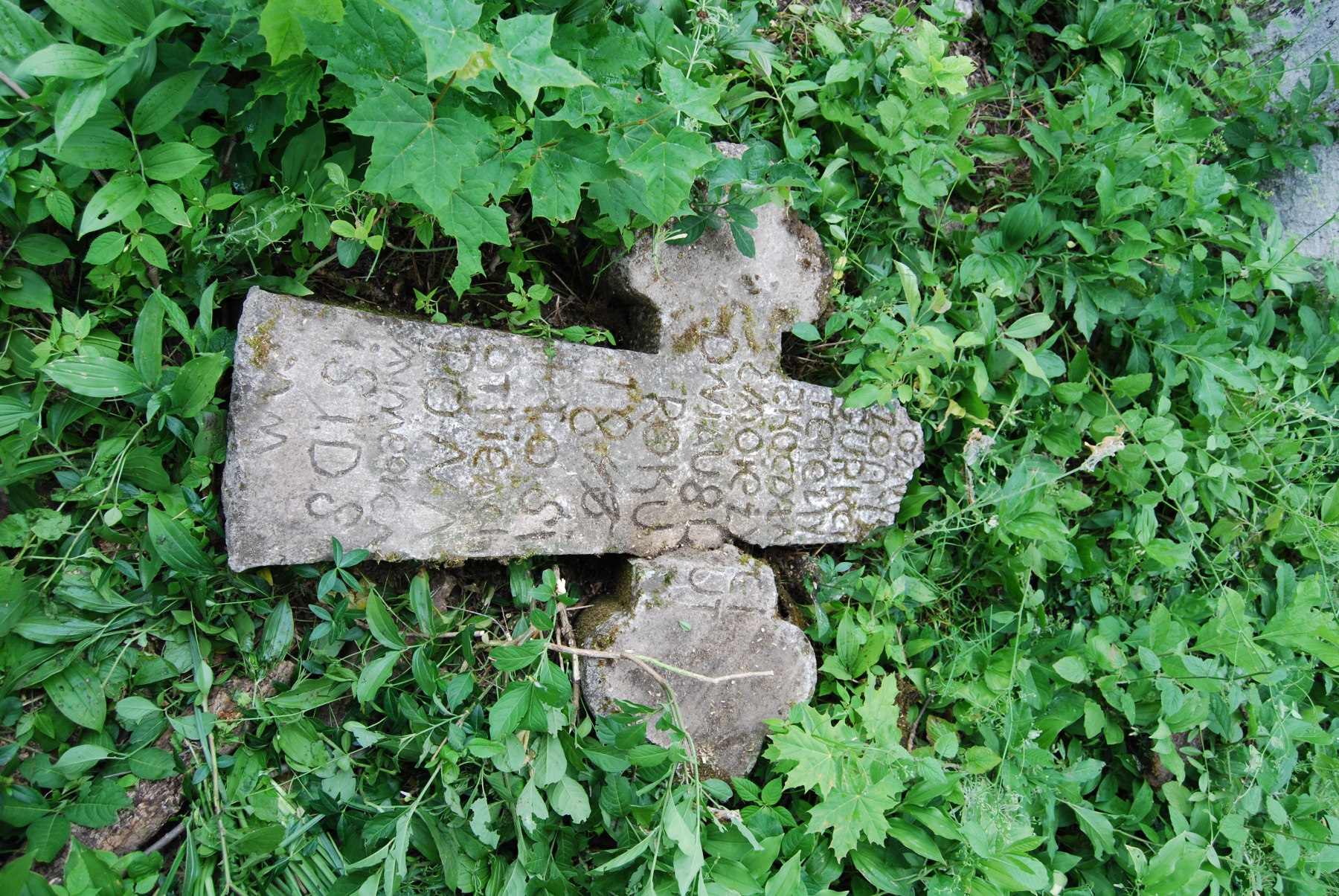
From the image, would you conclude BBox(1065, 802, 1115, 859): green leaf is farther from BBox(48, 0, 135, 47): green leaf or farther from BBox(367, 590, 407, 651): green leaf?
BBox(48, 0, 135, 47): green leaf

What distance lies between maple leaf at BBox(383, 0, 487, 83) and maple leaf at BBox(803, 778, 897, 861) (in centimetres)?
190

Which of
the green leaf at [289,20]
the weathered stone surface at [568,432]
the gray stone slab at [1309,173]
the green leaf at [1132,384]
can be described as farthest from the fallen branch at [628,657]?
the gray stone slab at [1309,173]

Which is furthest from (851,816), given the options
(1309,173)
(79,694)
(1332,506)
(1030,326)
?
(1309,173)

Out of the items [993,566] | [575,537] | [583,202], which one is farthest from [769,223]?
[993,566]

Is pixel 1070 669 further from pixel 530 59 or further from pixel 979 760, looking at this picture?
pixel 530 59

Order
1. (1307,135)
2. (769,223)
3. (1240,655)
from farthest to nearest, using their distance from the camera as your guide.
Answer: (1307,135), (1240,655), (769,223)

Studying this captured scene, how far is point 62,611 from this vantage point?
1879 mm

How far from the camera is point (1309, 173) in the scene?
3.17 meters

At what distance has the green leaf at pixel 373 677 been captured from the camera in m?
1.95

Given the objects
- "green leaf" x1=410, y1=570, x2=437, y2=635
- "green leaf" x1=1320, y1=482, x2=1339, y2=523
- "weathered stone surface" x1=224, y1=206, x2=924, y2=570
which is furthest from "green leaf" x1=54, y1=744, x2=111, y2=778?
"green leaf" x1=1320, y1=482, x2=1339, y2=523

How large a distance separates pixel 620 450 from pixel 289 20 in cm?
125

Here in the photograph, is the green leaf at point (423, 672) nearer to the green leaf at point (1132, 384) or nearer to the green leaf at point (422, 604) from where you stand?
the green leaf at point (422, 604)

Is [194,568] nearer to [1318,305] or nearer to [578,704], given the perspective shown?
[578,704]

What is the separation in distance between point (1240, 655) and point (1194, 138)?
182 centimetres
